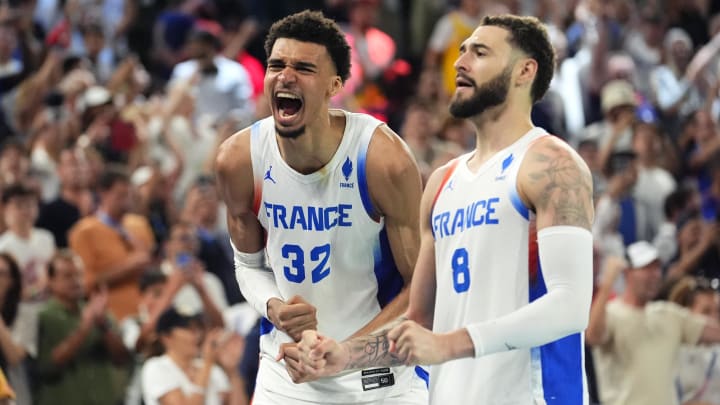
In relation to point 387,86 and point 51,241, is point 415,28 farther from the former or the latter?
point 51,241

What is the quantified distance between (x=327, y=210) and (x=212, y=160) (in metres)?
7.77

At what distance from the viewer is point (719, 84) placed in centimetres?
1582

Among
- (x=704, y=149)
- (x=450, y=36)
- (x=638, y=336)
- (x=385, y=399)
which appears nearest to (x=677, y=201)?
(x=704, y=149)

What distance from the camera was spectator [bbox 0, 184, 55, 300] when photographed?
11047 millimetres


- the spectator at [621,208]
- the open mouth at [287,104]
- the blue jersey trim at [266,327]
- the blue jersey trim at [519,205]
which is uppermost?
the open mouth at [287,104]

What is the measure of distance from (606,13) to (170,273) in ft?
24.9

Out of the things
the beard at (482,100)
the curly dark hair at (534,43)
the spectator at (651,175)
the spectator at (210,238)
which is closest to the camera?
the beard at (482,100)

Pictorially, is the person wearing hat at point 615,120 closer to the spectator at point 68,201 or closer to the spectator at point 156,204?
the spectator at point 156,204

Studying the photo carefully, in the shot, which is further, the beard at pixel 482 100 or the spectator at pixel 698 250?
the spectator at pixel 698 250

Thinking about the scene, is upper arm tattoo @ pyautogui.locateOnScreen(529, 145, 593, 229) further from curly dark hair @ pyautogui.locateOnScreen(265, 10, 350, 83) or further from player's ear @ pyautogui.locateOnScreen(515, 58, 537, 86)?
curly dark hair @ pyautogui.locateOnScreen(265, 10, 350, 83)

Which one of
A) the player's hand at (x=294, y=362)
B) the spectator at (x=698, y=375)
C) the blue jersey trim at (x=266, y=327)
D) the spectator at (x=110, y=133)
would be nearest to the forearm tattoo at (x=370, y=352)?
the player's hand at (x=294, y=362)

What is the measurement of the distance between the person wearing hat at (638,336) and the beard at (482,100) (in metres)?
4.88

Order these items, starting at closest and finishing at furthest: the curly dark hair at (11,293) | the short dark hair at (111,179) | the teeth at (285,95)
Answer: the teeth at (285,95), the curly dark hair at (11,293), the short dark hair at (111,179)

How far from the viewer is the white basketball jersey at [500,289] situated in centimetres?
536
